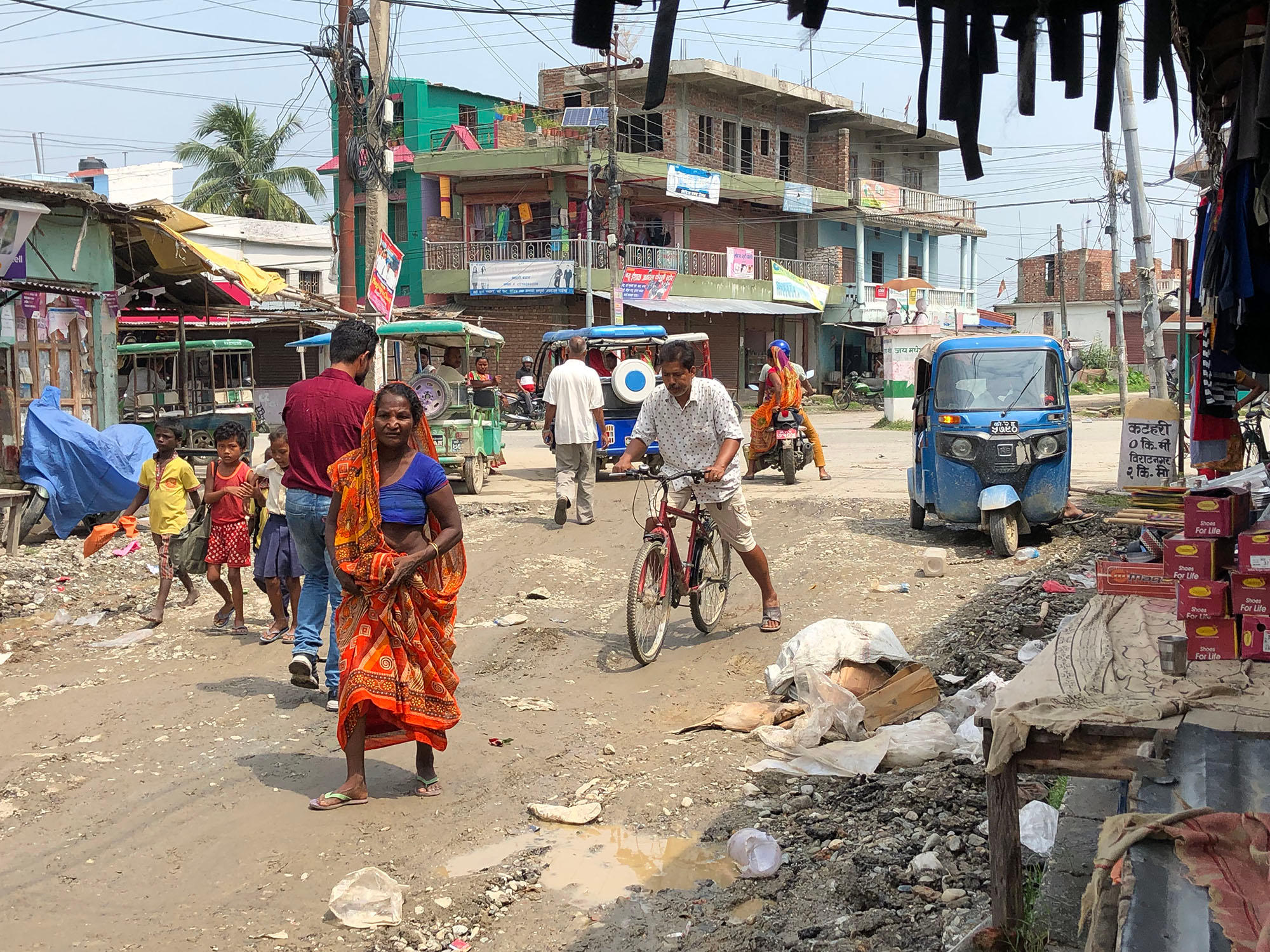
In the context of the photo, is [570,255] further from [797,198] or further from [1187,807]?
[1187,807]

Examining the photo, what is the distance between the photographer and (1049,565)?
9.93m

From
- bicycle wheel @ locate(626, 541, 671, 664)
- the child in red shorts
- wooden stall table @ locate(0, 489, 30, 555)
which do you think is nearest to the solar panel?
wooden stall table @ locate(0, 489, 30, 555)

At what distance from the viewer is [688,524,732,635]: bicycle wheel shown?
7.68 metres

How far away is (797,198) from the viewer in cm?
4103

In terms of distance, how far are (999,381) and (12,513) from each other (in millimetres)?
9037

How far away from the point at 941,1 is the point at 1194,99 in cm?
244

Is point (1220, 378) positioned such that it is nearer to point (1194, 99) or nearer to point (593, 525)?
point (1194, 99)

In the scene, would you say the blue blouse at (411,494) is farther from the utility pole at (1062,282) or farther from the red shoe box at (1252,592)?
the utility pole at (1062,282)

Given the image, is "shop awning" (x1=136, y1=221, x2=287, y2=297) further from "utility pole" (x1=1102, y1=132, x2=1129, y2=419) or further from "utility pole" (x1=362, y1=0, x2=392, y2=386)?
"utility pole" (x1=1102, y1=132, x2=1129, y2=419)

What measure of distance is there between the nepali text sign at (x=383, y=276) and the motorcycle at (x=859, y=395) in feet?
80.2

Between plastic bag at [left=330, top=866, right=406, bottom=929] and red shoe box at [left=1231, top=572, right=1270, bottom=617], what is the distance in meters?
3.05

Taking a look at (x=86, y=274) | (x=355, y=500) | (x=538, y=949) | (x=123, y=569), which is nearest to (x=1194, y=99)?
(x=355, y=500)

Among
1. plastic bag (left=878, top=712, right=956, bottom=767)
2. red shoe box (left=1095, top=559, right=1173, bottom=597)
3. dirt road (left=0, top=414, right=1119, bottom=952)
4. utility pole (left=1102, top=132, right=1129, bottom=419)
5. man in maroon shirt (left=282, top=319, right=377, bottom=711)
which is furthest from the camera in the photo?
utility pole (left=1102, top=132, right=1129, bottom=419)

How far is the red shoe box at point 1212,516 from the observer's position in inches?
163
